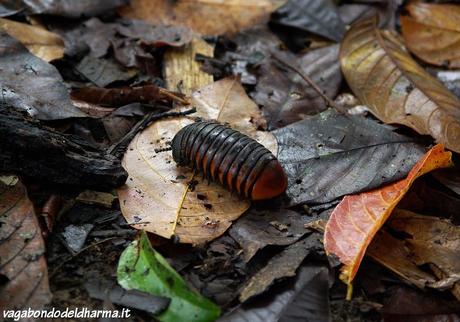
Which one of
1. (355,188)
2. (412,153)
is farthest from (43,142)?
(412,153)

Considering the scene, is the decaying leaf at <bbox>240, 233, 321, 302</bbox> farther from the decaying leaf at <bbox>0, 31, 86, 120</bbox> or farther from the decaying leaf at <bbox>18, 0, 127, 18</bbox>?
the decaying leaf at <bbox>18, 0, 127, 18</bbox>

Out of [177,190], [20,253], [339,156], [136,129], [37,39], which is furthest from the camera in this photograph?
[37,39]

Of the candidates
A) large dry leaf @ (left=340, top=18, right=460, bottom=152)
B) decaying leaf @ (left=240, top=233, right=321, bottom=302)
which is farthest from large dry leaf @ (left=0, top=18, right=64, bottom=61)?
decaying leaf @ (left=240, top=233, right=321, bottom=302)

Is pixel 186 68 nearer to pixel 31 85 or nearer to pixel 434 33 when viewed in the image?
pixel 31 85

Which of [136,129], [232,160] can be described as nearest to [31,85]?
[136,129]

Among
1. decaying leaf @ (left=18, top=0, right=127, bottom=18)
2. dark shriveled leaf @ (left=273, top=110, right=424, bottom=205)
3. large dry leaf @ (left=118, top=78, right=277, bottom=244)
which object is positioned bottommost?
large dry leaf @ (left=118, top=78, right=277, bottom=244)

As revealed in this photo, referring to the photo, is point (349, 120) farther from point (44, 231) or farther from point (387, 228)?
point (44, 231)

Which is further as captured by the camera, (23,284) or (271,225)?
(271,225)
